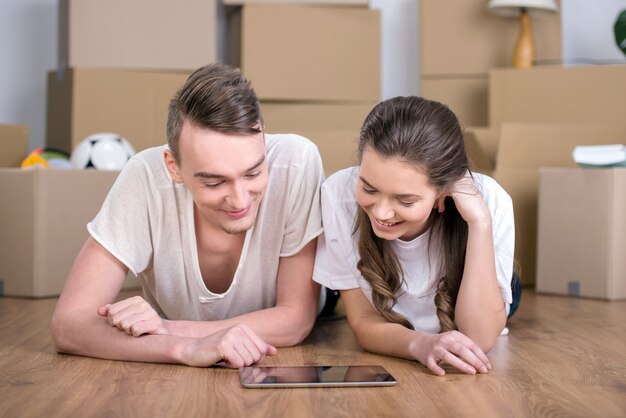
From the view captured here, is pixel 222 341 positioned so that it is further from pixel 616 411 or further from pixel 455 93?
pixel 455 93

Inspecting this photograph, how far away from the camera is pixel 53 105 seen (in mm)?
3285

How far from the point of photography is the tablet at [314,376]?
4.22 feet

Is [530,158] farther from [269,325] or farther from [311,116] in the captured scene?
[269,325]

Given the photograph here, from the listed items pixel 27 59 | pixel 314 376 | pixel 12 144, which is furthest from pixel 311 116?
pixel 314 376

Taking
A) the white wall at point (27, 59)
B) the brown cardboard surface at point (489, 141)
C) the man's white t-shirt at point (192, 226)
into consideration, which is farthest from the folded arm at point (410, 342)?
the white wall at point (27, 59)

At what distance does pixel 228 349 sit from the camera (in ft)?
4.52

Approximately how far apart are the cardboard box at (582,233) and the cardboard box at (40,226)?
53.2 inches

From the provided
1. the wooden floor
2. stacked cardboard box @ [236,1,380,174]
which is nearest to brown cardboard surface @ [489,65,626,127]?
stacked cardboard box @ [236,1,380,174]

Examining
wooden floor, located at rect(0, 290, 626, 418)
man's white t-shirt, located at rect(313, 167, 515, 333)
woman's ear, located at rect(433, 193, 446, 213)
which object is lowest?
wooden floor, located at rect(0, 290, 626, 418)

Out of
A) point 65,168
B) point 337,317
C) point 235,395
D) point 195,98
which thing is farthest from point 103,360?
point 65,168

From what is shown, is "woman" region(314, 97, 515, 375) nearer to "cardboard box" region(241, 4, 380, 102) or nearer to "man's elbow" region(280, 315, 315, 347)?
"man's elbow" region(280, 315, 315, 347)

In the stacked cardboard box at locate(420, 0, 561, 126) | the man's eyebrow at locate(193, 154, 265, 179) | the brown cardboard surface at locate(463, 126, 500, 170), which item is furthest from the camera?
the stacked cardboard box at locate(420, 0, 561, 126)

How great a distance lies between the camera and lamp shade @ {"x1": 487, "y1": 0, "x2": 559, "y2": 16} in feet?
10.3

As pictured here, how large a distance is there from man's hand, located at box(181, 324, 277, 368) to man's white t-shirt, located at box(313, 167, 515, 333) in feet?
0.69
